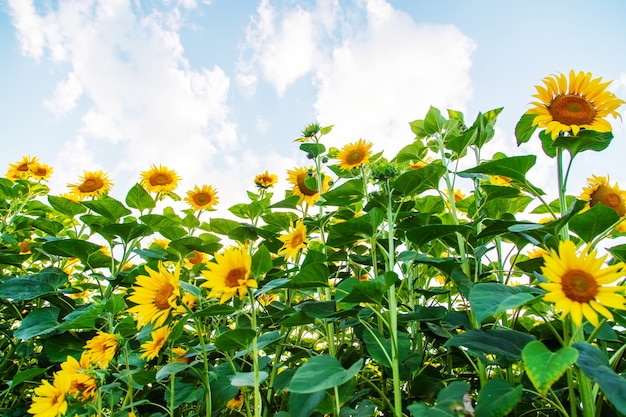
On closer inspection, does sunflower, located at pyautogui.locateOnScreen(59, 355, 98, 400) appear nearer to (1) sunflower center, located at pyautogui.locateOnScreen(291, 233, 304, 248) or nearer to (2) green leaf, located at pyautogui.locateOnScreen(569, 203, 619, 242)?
(1) sunflower center, located at pyautogui.locateOnScreen(291, 233, 304, 248)

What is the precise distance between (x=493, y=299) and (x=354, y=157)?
97 centimetres

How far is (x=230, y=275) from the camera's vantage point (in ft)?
3.36

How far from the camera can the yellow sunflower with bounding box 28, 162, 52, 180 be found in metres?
2.75

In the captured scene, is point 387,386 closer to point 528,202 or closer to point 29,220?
point 528,202

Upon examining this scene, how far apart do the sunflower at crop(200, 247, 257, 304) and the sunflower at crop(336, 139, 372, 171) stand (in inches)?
28.4

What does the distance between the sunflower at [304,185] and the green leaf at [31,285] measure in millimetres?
1033

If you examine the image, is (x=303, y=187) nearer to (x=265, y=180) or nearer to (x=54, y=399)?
(x=265, y=180)

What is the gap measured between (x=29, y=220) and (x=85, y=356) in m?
1.28

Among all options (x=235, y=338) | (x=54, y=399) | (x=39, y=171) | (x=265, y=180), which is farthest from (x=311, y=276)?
(x=39, y=171)

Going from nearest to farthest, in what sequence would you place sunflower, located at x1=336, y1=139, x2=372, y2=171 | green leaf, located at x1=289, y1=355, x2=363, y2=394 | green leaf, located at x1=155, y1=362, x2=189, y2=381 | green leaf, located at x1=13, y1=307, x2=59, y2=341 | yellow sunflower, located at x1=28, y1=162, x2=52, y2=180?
green leaf, located at x1=289, y1=355, x2=363, y2=394 → green leaf, located at x1=155, y1=362, x2=189, y2=381 → green leaf, located at x1=13, y1=307, x2=59, y2=341 → sunflower, located at x1=336, y1=139, x2=372, y2=171 → yellow sunflower, located at x1=28, y1=162, x2=52, y2=180

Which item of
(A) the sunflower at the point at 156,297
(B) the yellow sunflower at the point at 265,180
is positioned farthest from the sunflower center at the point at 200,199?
(A) the sunflower at the point at 156,297

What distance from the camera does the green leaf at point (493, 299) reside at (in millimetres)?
664

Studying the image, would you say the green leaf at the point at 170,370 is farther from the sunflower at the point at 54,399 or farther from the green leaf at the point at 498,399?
the green leaf at the point at 498,399

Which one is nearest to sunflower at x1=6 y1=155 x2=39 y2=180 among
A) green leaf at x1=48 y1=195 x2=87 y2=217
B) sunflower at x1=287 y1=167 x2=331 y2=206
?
green leaf at x1=48 y1=195 x2=87 y2=217
